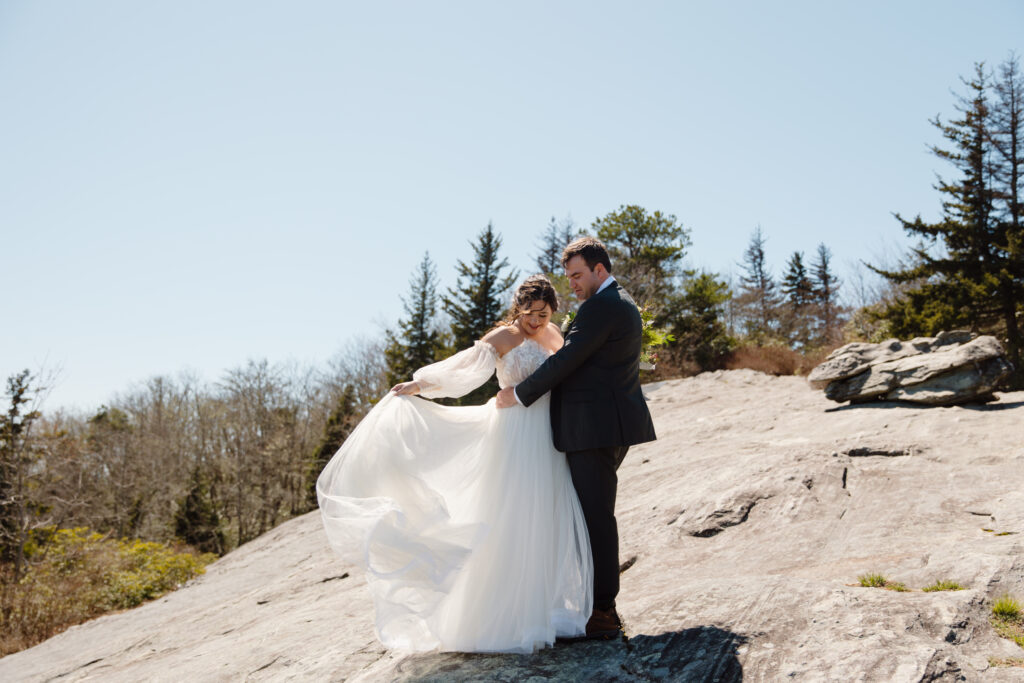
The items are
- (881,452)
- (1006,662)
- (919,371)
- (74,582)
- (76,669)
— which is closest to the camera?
(1006,662)

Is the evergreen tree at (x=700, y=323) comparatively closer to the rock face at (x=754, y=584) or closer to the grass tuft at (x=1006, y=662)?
the rock face at (x=754, y=584)

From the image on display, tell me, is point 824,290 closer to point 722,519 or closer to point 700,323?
point 700,323

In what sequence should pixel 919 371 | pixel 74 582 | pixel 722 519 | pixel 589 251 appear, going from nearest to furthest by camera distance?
1. pixel 589 251
2. pixel 722 519
3. pixel 919 371
4. pixel 74 582

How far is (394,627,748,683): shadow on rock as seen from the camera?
130 inches

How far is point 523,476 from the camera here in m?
3.90

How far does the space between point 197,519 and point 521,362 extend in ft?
103

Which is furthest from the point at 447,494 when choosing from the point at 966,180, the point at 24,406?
the point at 966,180

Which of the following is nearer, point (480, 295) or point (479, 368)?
point (479, 368)

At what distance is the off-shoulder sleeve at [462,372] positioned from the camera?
14.1 feet

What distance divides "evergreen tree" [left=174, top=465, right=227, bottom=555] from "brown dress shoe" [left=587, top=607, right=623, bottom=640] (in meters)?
31.1

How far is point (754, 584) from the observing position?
4.25m

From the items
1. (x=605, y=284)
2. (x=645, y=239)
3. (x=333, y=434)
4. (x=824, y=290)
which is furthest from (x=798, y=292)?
(x=605, y=284)

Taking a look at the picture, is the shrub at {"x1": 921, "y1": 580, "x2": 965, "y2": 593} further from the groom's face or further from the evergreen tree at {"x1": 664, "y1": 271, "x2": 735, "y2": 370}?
the evergreen tree at {"x1": 664, "y1": 271, "x2": 735, "y2": 370}

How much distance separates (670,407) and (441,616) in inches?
445
